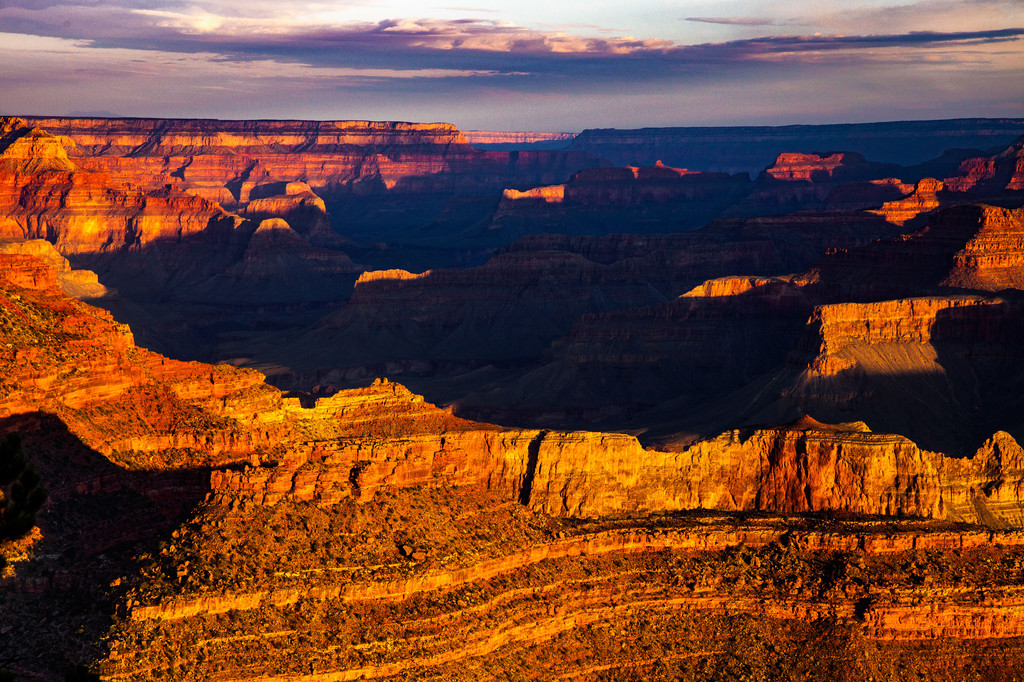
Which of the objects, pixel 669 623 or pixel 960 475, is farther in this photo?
pixel 960 475

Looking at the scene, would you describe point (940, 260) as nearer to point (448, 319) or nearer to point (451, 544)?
point (448, 319)

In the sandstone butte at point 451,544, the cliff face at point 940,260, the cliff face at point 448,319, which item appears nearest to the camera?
the sandstone butte at point 451,544

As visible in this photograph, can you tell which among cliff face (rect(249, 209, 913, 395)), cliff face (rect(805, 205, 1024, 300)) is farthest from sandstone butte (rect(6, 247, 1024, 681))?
cliff face (rect(249, 209, 913, 395))

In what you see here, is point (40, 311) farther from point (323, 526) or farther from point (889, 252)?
point (889, 252)

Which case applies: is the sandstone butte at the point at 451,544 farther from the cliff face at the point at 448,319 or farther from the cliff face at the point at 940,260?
the cliff face at the point at 448,319

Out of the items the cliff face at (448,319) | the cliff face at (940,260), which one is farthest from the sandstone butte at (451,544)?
the cliff face at (448,319)

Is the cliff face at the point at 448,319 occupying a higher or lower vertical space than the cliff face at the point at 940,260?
lower

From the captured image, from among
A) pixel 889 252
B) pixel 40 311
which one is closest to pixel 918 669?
pixel 40 311

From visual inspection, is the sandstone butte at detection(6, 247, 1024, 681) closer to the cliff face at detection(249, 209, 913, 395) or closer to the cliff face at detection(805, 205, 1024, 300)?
the cliff face at detection(805, 205, 1024, 300)

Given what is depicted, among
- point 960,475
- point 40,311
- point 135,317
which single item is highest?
point 40,311
